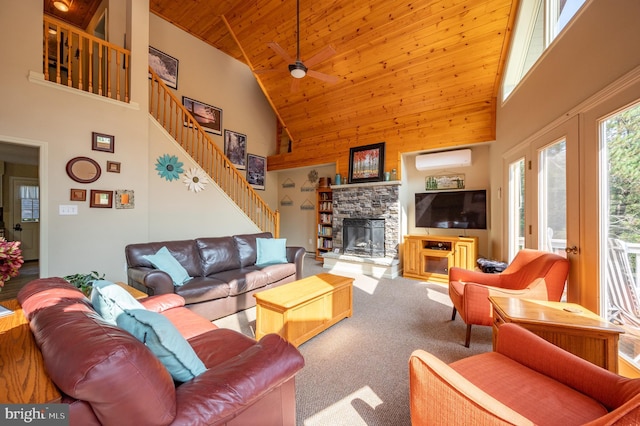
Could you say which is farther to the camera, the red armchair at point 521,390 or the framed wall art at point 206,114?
the framed wall art at point 206,114

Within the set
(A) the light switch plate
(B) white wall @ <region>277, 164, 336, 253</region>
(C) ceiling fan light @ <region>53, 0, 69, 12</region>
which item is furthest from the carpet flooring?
(C) ceiling fan light @ <region>53, 0, 69, 12</region>

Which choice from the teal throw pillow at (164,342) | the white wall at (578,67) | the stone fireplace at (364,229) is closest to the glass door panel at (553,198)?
the white wall at (578,67)

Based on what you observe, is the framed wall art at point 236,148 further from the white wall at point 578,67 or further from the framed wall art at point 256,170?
the white wall at point 578,67

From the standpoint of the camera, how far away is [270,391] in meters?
1.17

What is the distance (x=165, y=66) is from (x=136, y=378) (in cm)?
631

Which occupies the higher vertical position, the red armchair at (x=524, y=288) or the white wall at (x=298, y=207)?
the white wall at (x=298, y=207)

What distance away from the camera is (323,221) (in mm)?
6727

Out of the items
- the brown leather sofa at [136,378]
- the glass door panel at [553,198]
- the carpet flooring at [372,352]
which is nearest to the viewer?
the brown leather sofa at [136,378]

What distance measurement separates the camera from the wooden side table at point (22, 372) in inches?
30.6

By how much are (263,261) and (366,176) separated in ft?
9.31

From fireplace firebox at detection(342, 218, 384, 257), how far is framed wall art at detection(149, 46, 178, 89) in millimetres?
4663

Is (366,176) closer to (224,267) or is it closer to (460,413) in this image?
(224,267)

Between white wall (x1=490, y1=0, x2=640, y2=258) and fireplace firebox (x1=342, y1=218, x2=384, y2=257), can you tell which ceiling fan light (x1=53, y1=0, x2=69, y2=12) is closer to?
fireplace firebox (x1=342, y1=218, x2=384, y2=257)

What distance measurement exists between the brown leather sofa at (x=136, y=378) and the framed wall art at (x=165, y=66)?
5.23m
